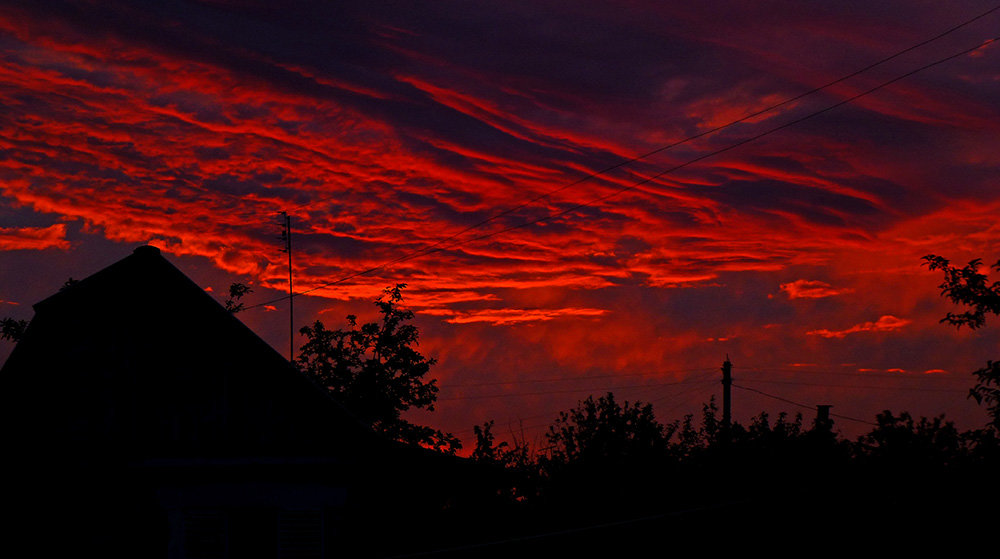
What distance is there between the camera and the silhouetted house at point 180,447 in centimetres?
1462

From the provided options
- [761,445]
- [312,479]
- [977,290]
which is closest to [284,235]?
[761,445]

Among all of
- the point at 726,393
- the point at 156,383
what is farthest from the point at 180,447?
the point at 726,393

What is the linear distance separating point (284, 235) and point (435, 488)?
21.7 m

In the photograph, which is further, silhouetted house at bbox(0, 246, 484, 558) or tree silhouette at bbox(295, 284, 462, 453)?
tree silhouette at bbox(295, 284, 462, 453)

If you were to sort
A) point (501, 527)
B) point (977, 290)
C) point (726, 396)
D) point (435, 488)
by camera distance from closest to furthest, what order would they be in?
1. point (435, 488)
2. point (501, 527)
3. point (977, 290)
4. point (726, 396)

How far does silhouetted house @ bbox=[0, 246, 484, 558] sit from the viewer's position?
14617mm

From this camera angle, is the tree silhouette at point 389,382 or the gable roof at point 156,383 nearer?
the gable roof at point 156,383

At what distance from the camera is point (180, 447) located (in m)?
14.9

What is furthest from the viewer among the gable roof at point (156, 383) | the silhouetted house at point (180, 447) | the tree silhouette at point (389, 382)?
the tree silhouette at point (389, 382)

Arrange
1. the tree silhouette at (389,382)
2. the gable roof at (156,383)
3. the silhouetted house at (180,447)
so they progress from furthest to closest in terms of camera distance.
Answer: the tree silhouette at (389,382) → the gable roof at (156,383) → the silhouetted house at (180,447)

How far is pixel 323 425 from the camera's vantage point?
15.1m

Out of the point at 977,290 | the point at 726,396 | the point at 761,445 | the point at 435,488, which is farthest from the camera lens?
the point at 726,396

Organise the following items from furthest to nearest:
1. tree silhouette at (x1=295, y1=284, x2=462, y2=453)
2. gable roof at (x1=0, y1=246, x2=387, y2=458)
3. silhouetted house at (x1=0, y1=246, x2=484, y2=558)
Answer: tree silhouette at (x1=295, y1=284, x2=462, y2=453) < gable roof at (x1=0, y1=246, x2=387, y2=458) < silhouetted house at (x1=0, y1=246, x2=484, y2=558)

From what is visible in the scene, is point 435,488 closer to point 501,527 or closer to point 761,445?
point 501,527
